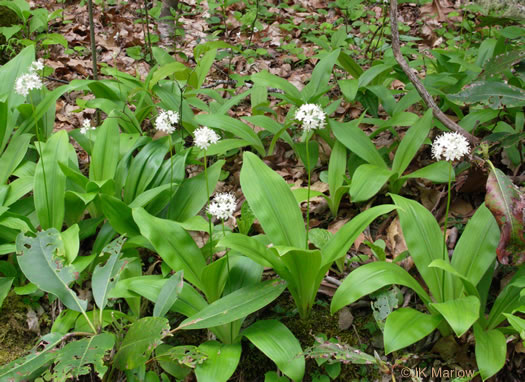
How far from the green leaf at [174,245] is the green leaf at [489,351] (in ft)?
3.97

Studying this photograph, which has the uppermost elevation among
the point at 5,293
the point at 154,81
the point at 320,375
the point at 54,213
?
the point at 154,81

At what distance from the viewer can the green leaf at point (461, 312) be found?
5.70ft

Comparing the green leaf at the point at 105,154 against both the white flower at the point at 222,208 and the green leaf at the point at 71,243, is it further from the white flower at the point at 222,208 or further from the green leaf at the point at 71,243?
the white flower at the point at 222,208

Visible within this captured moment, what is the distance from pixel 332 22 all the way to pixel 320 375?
462 cm

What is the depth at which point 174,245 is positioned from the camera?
7.42 feet

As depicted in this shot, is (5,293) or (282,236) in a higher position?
(282,236)

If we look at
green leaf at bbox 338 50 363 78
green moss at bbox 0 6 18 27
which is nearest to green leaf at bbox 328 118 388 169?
green leaf at bbox 338 50 363 78

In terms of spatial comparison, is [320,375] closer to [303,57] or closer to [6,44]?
[303,57]

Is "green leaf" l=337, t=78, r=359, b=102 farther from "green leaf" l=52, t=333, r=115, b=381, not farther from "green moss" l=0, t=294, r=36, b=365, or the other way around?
"green moss" l=0, t=294, r=36, b=365

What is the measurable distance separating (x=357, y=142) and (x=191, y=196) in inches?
42.9

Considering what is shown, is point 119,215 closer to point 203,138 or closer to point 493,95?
point 203,138

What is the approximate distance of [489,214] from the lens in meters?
2.19

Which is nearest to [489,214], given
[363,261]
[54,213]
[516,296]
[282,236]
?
[516,296]

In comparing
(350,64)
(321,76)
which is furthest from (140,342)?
(350,64)
